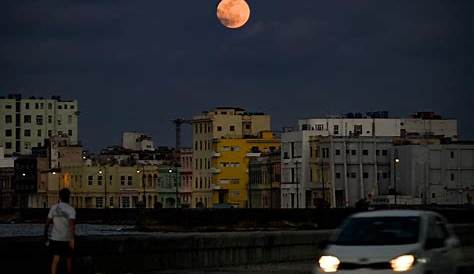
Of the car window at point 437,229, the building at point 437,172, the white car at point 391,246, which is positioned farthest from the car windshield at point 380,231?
the building at point 437,172

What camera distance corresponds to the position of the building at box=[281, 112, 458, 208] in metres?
155

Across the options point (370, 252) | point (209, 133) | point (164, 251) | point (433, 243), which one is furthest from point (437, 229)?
point (209, 133)

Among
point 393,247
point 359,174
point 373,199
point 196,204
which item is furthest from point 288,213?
point 393,247

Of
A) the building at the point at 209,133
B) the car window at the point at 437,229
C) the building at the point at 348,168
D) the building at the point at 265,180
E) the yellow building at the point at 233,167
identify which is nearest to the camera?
the car window at the point at 437,229

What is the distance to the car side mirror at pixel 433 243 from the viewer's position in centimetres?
2370

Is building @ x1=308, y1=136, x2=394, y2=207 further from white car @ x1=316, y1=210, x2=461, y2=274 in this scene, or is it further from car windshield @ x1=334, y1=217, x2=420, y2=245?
car windshield @ x1=334, y1=217, x2=420, y2=245

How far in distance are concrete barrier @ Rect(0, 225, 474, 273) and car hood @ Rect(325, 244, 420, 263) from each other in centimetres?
752

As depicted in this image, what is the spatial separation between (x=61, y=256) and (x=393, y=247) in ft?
22.2

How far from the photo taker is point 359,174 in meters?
151

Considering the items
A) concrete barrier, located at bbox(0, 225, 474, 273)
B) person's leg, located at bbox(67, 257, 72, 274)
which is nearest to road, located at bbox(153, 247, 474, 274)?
concrete barrier, located at bbox(0, 225, 474, 273)

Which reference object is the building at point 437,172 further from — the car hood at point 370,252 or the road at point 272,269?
the car hood at point 370,252

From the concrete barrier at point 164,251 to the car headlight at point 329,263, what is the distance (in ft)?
24.2

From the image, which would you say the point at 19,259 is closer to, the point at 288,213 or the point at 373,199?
the point at 288,213

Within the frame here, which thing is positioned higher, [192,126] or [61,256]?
[192,126]
